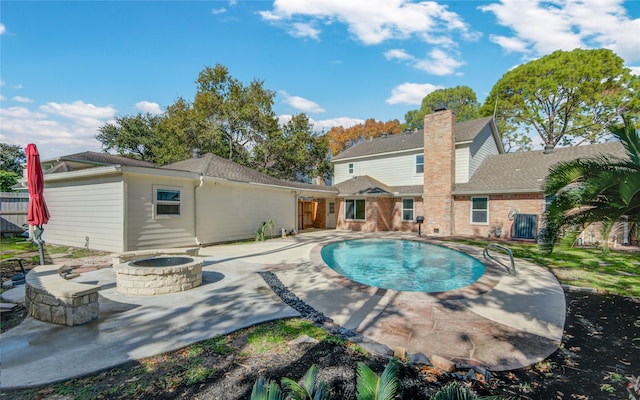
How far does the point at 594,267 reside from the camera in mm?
9133

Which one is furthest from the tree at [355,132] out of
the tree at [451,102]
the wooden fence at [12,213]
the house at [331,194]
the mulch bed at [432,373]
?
the mulch bed at [432,373]

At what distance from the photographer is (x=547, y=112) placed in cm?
2659

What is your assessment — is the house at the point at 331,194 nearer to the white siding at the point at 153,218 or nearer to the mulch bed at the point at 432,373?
the white siding at the point at 153,218

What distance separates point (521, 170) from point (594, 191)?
1544 centimetres

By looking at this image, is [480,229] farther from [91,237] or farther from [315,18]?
[91,237]

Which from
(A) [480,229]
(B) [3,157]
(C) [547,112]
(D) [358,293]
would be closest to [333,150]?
(C) [547,112]

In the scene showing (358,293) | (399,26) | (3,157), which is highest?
(399,26)

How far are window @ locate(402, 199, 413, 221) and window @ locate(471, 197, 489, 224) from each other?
3729 mm

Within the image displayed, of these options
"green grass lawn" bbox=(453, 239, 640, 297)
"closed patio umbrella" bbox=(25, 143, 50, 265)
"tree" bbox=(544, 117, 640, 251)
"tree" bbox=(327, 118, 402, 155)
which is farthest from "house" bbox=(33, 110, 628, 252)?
"tree" bbox=(327, 118, 402, 155)

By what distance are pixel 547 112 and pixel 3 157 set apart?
61228 mm

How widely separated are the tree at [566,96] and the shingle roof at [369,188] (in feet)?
46.4

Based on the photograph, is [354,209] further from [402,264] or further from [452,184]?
[402,264]

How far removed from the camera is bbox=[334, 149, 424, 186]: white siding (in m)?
19.8

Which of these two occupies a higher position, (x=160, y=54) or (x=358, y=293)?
(x=160, y=54)
